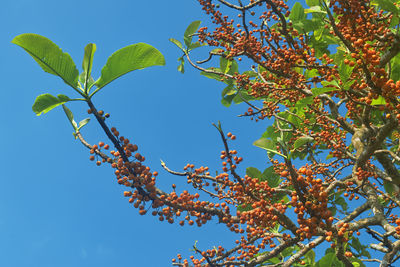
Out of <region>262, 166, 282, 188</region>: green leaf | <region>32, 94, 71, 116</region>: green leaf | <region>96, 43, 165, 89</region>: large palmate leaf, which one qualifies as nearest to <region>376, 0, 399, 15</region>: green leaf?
<region>262, 166, 282, 188</region>: green leaf

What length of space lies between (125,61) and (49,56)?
2.13 feet

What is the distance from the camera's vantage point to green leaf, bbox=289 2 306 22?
585 cm

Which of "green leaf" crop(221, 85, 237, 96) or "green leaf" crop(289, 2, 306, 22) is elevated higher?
"green leaf" crop(221, 85, 237, 96)

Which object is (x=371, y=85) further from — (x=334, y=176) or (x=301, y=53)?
(x=334, y=176)

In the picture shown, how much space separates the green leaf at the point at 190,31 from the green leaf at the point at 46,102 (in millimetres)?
3381

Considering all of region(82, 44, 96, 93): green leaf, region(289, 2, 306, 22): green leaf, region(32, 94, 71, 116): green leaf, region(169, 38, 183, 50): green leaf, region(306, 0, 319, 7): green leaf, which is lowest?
region(32, 94, 71, 116): green leaf

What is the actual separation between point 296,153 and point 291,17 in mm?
2888

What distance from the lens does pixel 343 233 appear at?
3117 mm

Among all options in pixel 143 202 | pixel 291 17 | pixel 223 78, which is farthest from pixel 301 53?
pixel 143 202

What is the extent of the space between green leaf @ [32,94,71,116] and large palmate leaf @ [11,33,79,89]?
0.56 ft

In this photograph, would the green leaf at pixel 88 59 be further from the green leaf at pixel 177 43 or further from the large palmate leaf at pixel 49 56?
the green leaf at pixel 177 43

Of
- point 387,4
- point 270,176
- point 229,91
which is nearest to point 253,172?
point 270,176

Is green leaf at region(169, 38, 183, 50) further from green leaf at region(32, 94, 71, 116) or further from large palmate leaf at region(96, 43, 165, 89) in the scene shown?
green leaf at region(32, 94, 71, 116)

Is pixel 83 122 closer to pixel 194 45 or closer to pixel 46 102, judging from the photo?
pixel 46 102
